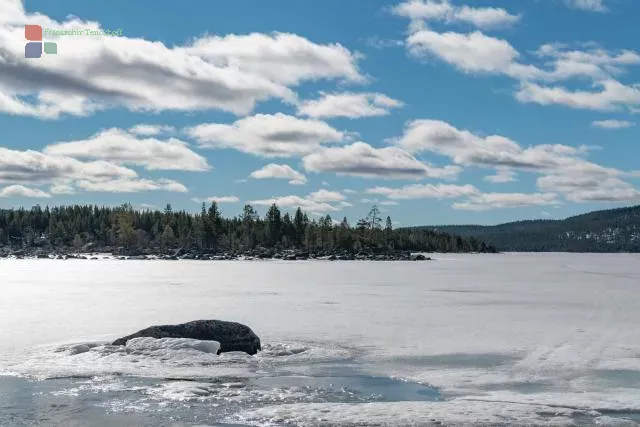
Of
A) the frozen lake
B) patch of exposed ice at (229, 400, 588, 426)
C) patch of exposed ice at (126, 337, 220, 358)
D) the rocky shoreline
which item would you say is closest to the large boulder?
patch of exposed ice at (126, 337, 220, 358)

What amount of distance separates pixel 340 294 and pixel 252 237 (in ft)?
497

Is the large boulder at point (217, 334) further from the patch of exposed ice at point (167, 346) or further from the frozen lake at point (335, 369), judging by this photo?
the frozen lake at point (335, 369)

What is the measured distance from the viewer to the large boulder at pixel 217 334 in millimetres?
19078

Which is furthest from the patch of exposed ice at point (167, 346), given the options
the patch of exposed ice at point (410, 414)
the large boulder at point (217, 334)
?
the patch of exposed ice at point (410, 414)

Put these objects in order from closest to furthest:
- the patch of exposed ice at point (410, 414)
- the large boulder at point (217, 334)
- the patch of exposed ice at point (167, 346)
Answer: the patch of exposed ice at point (410, 414) → the patch of exposed ice at point (167, 346) → the large boulder at point (217, 334)

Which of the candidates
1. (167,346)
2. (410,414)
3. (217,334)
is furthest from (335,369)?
(167,346)

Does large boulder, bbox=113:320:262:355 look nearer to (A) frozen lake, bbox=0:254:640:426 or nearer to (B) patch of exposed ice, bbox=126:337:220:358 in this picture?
(B) patch of exposed ice, bbox=126:337:220:358

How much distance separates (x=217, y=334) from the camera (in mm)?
19672

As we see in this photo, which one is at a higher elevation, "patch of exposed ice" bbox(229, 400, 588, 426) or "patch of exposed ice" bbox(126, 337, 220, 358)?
"patch of exposed ice" bbox(126, 337, 220, 358)

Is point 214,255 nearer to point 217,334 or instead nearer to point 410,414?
point 217,334

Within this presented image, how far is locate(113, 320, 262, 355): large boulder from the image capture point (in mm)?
19078

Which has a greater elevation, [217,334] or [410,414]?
[217,334]

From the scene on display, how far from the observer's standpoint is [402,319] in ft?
92.3

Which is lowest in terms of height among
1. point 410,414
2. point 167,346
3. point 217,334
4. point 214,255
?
point 410,414
